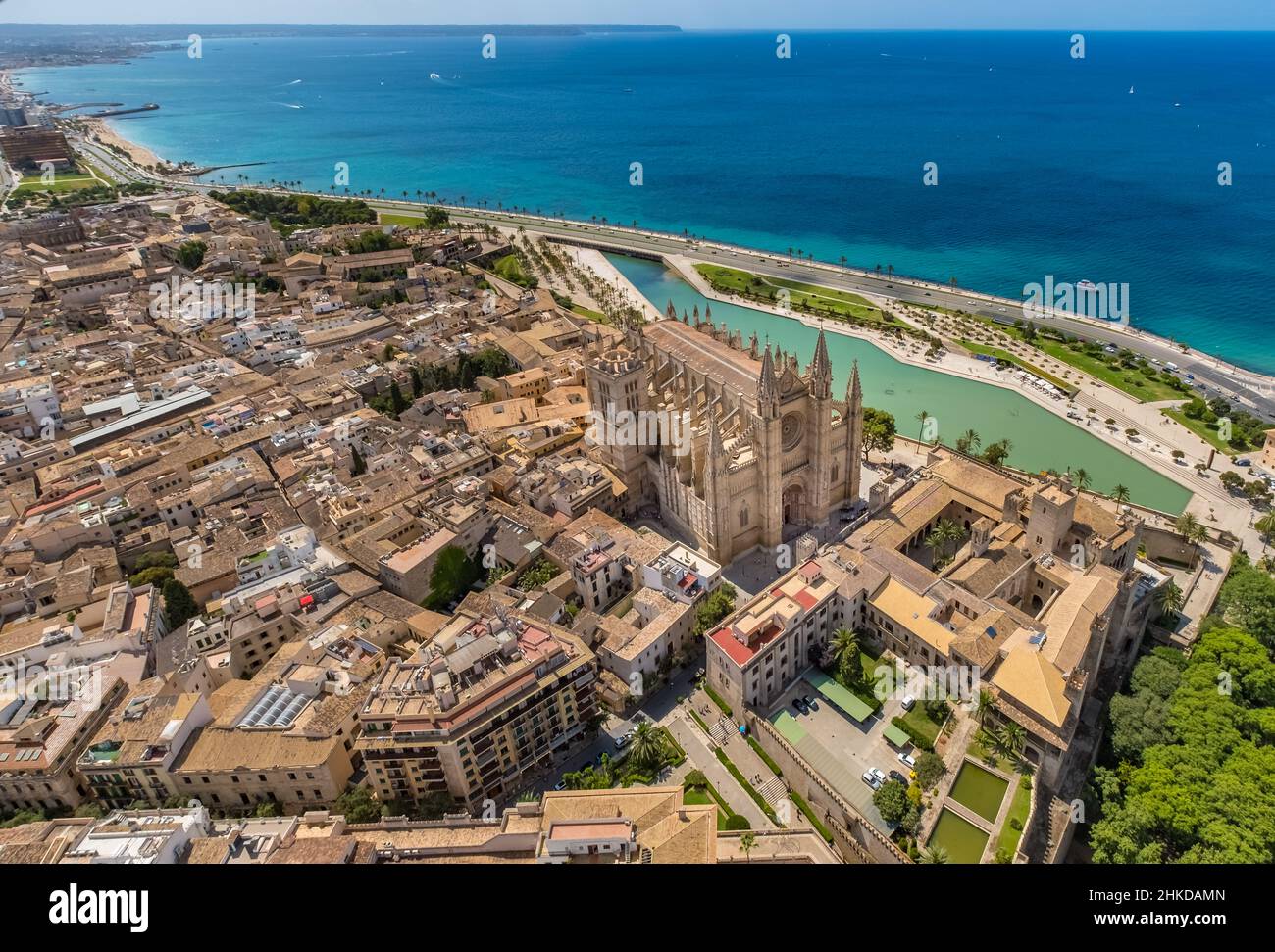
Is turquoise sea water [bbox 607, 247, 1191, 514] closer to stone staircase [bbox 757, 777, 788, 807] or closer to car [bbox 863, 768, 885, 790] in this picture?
car [bbox 863, 768, 885, 790]

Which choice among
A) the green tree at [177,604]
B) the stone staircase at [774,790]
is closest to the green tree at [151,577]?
the green tree at [177,604]

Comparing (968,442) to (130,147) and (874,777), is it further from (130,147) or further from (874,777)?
(130,147)

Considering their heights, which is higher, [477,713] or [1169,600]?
[1169,600]

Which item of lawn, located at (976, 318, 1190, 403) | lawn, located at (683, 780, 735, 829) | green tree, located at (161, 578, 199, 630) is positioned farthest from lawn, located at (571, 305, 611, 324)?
lawn, located at (683, 780, 735, 829)

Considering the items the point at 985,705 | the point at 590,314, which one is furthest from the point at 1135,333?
the point at 985,705
